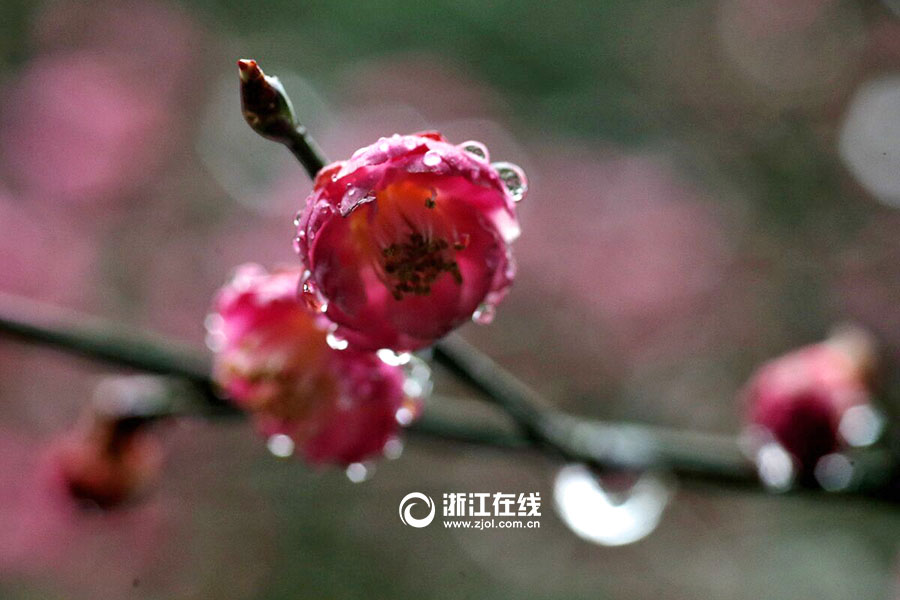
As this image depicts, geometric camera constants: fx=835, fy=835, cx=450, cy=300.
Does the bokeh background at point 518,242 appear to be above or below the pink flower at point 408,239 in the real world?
above

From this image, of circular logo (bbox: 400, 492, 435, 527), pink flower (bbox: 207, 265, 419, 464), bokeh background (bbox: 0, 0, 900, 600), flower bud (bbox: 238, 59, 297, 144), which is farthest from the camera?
bokeh background (bbox: 0, 0, 900, 600)

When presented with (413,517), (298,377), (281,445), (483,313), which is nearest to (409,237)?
(483,313)

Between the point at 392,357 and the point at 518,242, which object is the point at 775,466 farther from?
the point at 518,242

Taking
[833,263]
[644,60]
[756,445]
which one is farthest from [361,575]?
[644,60]

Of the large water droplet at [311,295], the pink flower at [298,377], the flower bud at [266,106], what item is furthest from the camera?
the pink flower at [298,377]

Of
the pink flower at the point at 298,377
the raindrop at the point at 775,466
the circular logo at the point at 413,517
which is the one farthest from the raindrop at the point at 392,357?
the raindrop at the point at 775,466

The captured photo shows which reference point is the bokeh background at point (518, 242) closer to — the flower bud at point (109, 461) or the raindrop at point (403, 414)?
the flower bud at point (109, 461)

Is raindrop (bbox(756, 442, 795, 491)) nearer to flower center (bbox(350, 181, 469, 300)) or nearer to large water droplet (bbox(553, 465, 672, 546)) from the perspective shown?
large water droplet (bbox(553, 465, 672, 546))

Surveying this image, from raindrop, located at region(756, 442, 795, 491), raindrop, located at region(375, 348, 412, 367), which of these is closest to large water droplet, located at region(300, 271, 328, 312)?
raindrop, located at region(375, 348, 412, 367)
